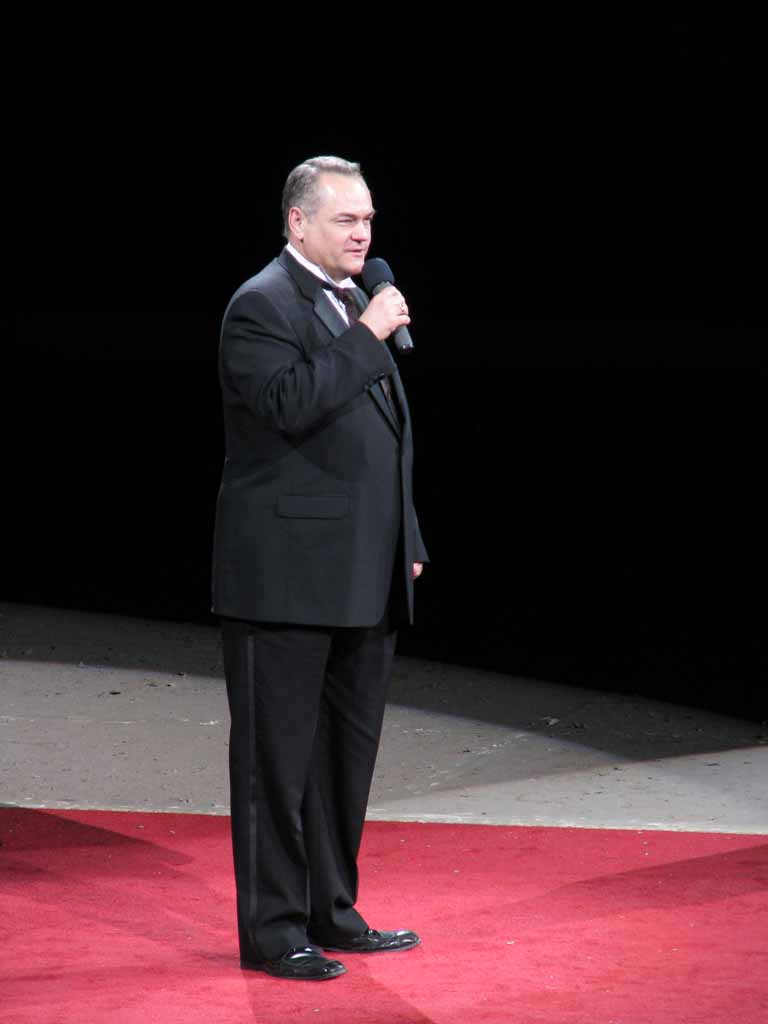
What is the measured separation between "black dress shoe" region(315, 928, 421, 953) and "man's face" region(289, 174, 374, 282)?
1102mm

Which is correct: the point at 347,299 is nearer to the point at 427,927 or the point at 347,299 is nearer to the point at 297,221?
the point at 297,221

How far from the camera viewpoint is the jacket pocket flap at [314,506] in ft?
8.93

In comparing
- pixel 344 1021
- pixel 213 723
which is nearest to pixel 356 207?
pixel 344 1021

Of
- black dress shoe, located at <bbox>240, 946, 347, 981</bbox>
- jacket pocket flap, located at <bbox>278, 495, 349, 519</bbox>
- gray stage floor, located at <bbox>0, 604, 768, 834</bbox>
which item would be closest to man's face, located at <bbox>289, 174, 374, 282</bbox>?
jacket pocket flap, located at <bbox>278, 495, 349, 519</bbox>

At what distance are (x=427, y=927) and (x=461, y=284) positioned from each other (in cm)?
666

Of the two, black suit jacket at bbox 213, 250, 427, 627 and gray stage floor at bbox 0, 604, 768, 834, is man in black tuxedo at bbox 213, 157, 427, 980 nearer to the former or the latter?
black suit jacket at bbox 213, 250, 427, 627

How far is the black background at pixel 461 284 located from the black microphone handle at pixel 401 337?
4.68 meters

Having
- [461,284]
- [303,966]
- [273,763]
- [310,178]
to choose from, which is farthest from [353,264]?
[461,284]

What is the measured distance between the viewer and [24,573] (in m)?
7.57

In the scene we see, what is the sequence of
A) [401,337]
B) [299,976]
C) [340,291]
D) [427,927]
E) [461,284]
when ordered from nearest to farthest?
[401,337] < [299,976] < [340,291] < [427,927] < [461,284]

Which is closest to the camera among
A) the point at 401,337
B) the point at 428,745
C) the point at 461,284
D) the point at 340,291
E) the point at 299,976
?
the point at 401,337

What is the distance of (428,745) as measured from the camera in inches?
185

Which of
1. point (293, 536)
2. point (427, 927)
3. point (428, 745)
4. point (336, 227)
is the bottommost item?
point (428, 745)

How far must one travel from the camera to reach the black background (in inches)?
322
